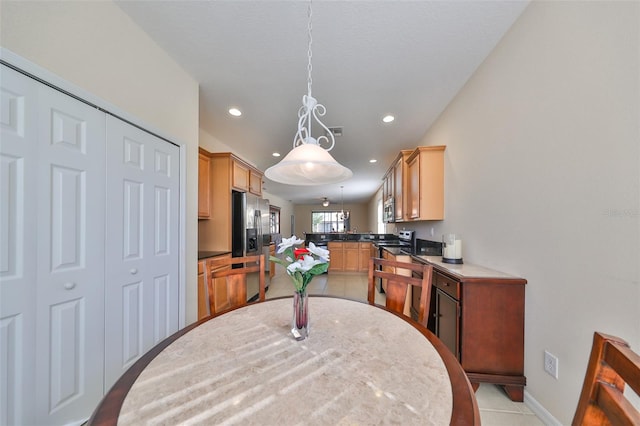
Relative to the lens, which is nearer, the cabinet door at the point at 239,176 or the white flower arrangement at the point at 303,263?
the white flower arrangement at the point at 303,263

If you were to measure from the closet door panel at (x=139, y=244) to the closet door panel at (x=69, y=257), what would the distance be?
3.0 inches

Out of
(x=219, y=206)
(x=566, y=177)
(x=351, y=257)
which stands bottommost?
(x=351, y=257)

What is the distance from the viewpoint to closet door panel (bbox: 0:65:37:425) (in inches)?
41.9

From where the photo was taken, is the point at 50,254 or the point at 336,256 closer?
the point at 50,254

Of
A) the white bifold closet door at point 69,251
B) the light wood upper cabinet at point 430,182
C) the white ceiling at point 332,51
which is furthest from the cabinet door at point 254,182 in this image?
the light wood upper cabinet at point 430,182

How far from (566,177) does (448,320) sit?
4.14 feet

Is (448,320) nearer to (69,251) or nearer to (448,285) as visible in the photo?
(448,285)

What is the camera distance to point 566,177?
129 cm

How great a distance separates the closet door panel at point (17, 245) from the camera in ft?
3.50

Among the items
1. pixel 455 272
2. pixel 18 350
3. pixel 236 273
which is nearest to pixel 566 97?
pixel 455 272

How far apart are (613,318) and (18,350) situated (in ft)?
9.35

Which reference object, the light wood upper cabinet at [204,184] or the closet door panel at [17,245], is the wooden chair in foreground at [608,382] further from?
the light wood upper cabinet at [204,184]

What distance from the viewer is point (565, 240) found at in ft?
4.26

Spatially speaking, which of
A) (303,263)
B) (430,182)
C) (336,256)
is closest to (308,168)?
(303,263)
